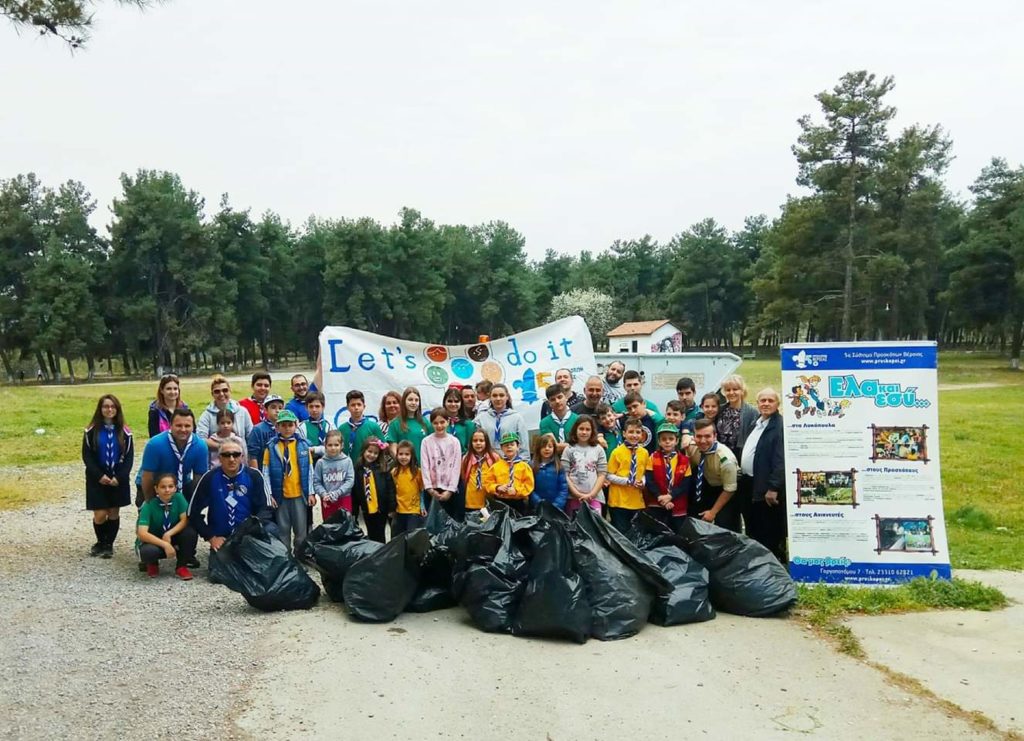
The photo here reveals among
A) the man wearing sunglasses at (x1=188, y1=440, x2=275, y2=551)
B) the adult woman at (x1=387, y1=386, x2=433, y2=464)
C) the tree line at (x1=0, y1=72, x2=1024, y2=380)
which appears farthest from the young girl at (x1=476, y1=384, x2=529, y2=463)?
the tree line at (x1=0, y1=72, x2=1024, y2=380)

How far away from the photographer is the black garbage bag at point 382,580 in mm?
5109

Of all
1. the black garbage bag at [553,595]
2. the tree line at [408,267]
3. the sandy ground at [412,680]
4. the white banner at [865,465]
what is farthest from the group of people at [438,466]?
the tree line at [408,267]

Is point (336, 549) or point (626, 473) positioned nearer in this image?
point (336, 549)

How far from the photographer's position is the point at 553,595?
15.6ft

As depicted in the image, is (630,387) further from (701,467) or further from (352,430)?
(352,430)

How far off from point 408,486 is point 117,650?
2.35 m

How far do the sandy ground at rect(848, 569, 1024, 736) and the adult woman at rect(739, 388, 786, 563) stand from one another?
115cm

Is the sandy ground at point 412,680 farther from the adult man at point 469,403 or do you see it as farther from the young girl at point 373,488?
the adult man at point 469,403

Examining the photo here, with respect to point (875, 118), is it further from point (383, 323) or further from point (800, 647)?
point (800, 647)

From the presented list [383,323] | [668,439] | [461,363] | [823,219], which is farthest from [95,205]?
[668,439]

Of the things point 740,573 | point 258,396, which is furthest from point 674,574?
point 258,396

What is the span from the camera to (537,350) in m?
→ 9.10

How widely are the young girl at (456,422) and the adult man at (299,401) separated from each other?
1299mm

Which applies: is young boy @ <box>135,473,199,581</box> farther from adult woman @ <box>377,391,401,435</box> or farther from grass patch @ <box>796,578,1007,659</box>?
grass patch @ <box>796,578,1007,659</box>
